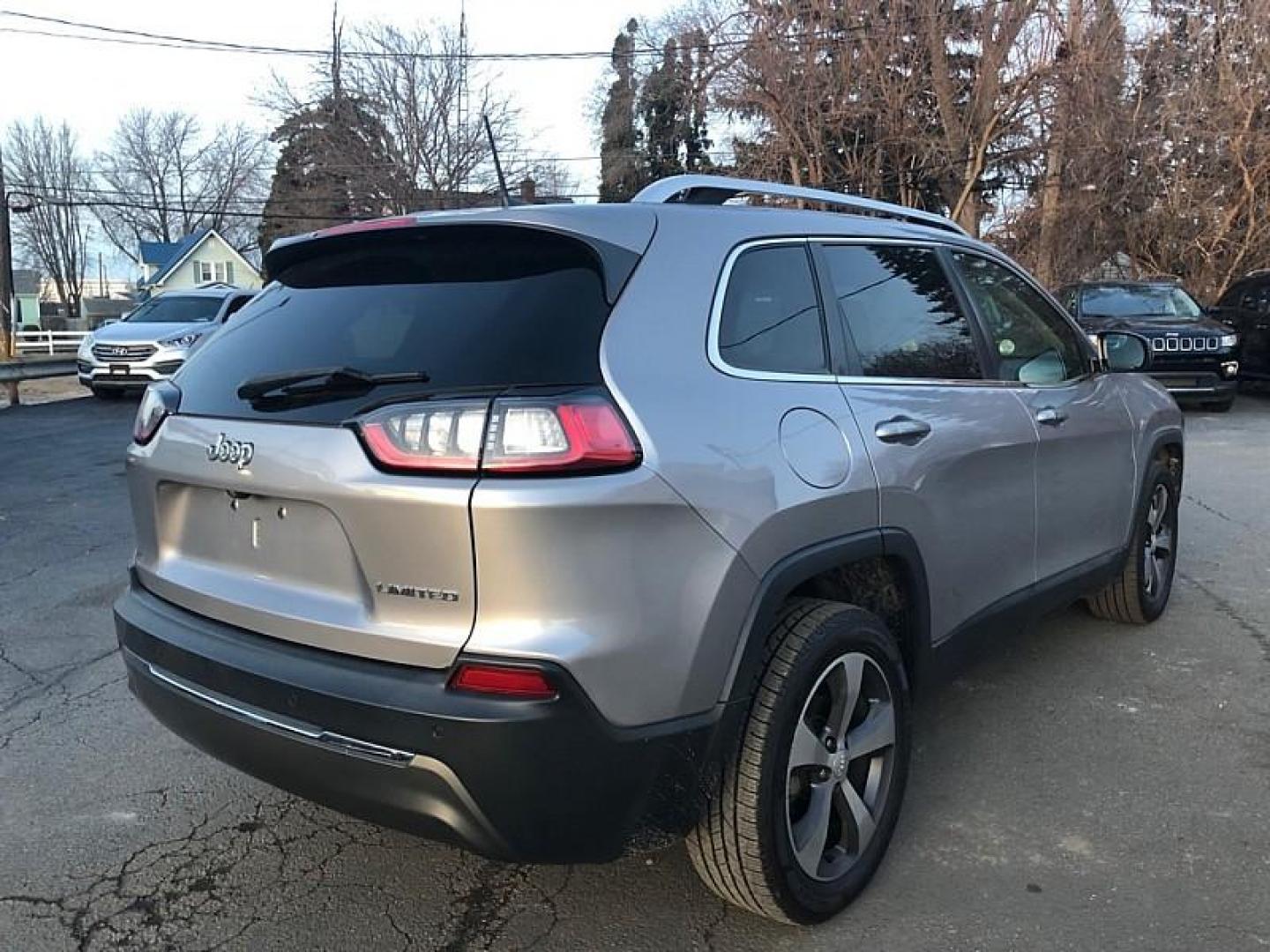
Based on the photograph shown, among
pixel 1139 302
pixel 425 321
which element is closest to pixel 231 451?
pixel 425 321

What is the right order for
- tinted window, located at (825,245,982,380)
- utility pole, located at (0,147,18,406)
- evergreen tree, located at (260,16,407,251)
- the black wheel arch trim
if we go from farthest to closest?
evergreen tree, located at (260,16,407,251) → utility pole, located at (0,147,18,406) → the black wheel arch trim → tinted window, located at (825,245,982,380)

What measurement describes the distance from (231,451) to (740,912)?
173 centimetres

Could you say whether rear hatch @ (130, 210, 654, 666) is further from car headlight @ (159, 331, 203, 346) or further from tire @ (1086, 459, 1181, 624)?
car headlight @ (159, 331, 203, 346)

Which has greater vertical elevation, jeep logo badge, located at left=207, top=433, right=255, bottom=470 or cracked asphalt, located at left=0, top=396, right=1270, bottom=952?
jeep logo badge, located at left=207, top=433, right=255, bottom=470

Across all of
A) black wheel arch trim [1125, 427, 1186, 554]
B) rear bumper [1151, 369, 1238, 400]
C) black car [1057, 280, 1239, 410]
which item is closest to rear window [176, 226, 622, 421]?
black wheel arch trim [1125, 427, 1186, 554]

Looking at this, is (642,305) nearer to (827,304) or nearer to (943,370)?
(827,304)

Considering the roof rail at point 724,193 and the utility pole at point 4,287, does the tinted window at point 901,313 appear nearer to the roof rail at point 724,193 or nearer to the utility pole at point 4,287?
the roof rail at point 724,193

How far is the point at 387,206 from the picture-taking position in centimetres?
4109

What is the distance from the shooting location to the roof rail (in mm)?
2939

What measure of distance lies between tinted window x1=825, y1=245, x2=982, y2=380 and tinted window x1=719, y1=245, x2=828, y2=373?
0.17 m

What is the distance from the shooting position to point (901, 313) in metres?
3.28

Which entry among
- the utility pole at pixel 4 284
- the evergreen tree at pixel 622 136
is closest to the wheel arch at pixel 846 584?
the utility pole at pixel 4 284

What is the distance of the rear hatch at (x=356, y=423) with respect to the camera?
2211mm

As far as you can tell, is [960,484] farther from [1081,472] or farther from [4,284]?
[4,284]
